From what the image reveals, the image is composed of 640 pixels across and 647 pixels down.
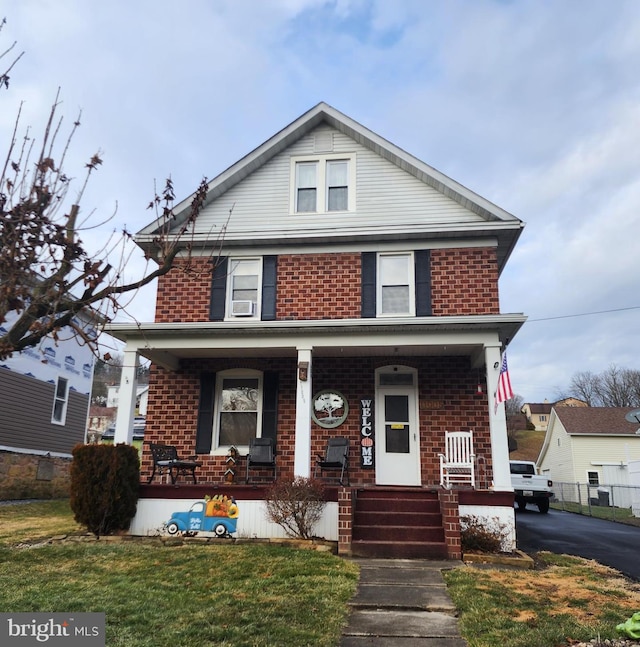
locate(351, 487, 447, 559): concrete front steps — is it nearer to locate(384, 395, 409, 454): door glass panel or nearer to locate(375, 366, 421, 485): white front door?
locate(375, 366, 421, 485): white front door

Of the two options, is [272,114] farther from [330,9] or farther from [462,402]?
[462,402]

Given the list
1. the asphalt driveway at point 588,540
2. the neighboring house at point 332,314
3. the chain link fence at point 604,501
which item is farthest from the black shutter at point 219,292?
the chain link fence at point 604,501

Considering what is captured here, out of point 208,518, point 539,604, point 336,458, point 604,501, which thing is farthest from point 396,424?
point 604,501

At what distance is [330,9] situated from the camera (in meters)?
9.65

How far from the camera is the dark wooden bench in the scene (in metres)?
10.2

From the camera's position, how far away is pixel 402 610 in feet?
18.1

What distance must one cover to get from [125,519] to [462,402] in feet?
21.0

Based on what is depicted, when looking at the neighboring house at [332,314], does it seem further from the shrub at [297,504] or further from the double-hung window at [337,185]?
the shrub at [297,504]

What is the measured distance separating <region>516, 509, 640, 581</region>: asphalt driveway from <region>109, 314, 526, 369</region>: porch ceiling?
11.7ft

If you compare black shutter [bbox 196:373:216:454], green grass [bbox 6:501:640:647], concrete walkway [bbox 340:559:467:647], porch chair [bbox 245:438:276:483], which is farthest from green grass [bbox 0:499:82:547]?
concrete walkway [bbox 340:559:467:647]

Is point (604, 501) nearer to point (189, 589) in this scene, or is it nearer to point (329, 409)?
point (329, 409)

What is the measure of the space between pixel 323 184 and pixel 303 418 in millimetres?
5578

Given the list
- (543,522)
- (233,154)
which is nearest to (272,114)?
(233,154)

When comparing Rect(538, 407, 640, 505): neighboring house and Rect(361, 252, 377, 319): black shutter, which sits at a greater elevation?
Rect(361, 252, 377, 319): black shutter
